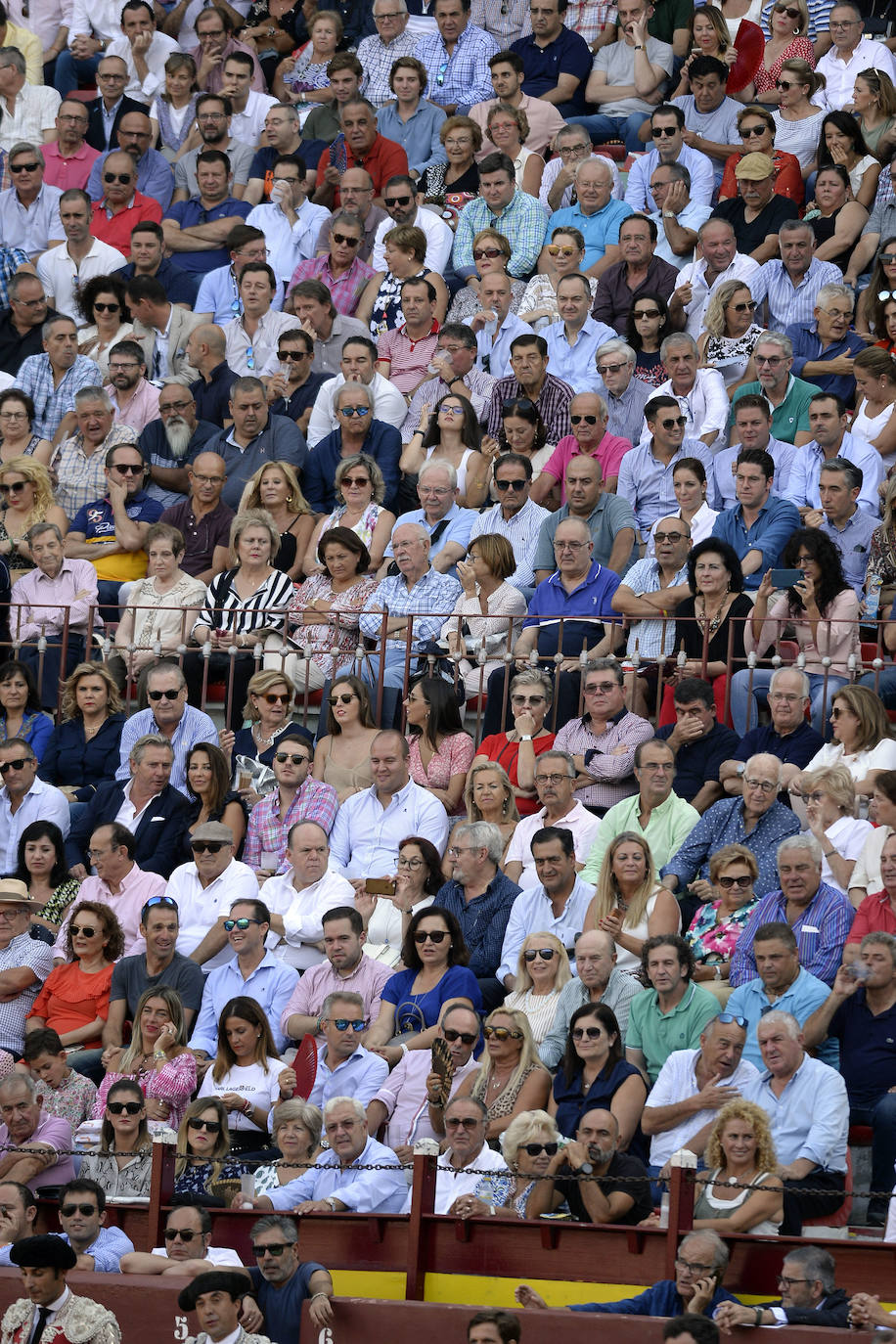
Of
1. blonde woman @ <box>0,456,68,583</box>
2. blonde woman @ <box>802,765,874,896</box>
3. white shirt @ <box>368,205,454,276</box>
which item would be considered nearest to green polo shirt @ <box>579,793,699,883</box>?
blonde woman @ <box>802,765,874,896</box>

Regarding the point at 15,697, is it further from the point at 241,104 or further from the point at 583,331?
the point at 241,104

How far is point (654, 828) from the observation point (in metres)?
11.5

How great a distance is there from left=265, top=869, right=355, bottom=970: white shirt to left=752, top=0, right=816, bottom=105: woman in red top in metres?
8.13

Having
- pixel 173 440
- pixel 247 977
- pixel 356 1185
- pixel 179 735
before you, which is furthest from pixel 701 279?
pixel 356 1185

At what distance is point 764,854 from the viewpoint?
11.2 m

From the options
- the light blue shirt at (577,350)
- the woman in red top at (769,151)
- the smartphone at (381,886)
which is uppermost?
the woman in red top at (769,151)

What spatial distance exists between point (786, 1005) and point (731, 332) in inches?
231

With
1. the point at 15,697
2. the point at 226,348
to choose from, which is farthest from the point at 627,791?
the point at 226,348

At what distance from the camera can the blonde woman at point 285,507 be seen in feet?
46.4

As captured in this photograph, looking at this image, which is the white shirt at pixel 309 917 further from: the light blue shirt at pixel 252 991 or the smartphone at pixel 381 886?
the light blue shirt at pixel 252 991

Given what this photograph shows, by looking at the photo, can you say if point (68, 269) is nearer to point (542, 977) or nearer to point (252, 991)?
point (252, 991)

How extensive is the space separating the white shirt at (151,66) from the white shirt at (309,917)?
361 inches

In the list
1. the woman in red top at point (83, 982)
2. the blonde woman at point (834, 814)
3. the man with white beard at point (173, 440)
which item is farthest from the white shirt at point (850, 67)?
the woman in red top at point (83, 982)

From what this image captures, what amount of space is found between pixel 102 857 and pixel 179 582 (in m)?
2.35
